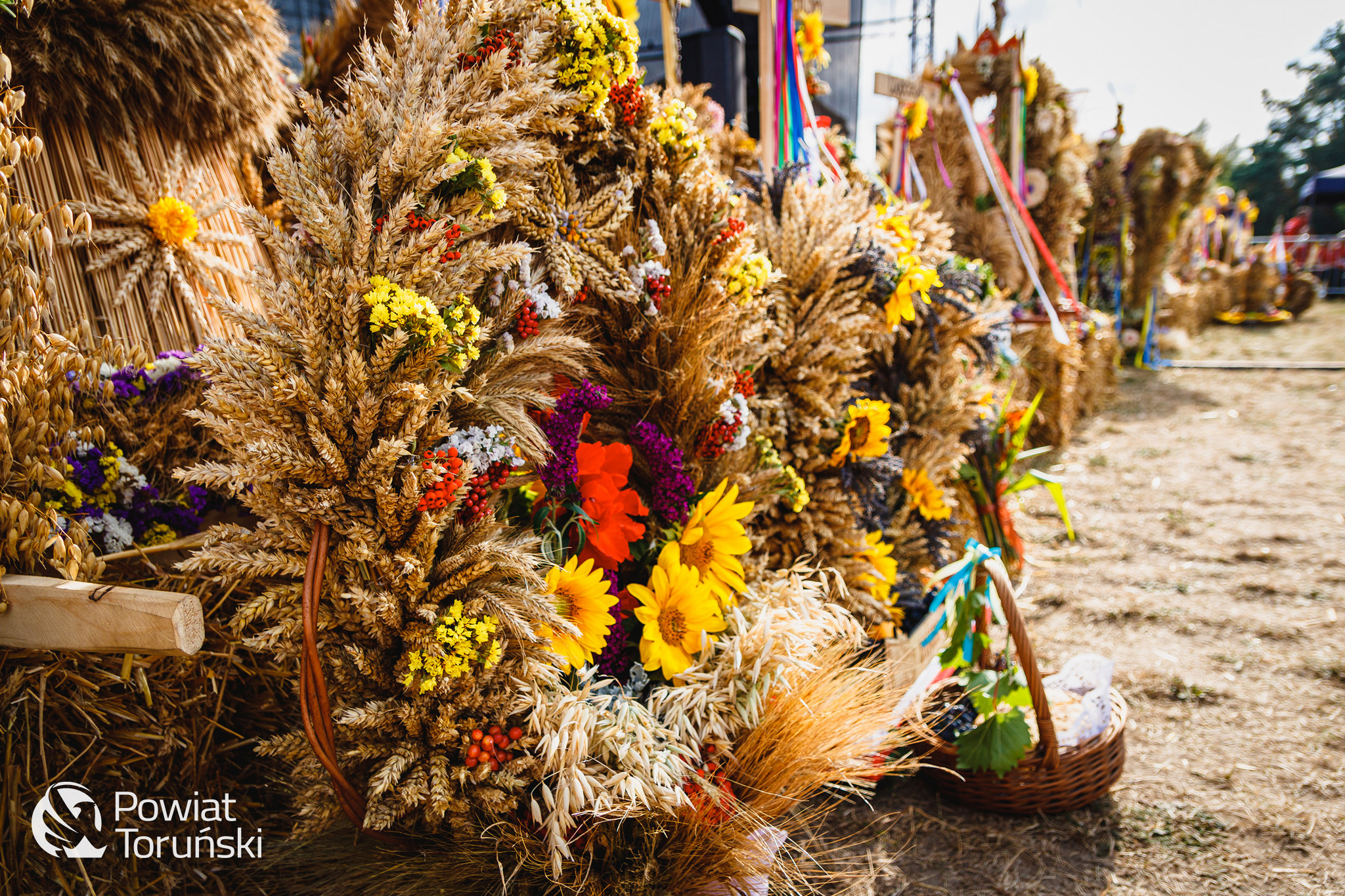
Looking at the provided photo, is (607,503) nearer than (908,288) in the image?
Yes

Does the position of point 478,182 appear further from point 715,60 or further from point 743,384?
point 715,60

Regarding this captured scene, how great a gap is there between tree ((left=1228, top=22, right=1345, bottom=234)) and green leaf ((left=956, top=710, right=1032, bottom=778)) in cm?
3602

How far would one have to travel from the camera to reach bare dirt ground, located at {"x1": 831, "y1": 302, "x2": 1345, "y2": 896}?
1.55 m

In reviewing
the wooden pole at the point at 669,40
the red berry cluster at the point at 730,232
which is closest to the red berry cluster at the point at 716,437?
the red berry cluster at the point at 730,232

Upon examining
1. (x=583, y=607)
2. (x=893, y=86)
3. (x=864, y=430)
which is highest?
(x=893, y=86)

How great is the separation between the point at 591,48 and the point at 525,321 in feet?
1.42

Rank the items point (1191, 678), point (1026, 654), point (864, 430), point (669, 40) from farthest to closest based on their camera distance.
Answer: point (669, 40), point (1191, 678), point (864, 430), point (1026, 654)

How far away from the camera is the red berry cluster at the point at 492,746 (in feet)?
2.92

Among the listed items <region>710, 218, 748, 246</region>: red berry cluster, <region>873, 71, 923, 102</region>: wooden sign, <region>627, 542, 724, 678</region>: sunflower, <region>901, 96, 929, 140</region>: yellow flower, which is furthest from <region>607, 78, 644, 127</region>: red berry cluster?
<region>901, 96, 929, 140</region>: yellow flower

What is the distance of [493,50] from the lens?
95 centimetres

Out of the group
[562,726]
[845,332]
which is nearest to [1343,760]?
[845,332]
